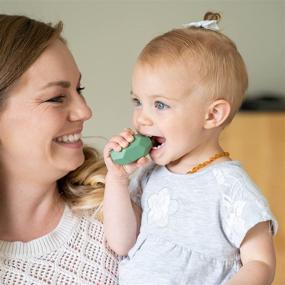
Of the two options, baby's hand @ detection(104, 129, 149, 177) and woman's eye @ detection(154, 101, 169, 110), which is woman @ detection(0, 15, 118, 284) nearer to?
baby's hand @ detection(104, 129, 149, 177)

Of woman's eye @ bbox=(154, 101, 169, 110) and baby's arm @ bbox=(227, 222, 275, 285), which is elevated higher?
woman's eye @ bbox=(154, 101, 169, 110)

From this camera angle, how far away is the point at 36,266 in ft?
4.53

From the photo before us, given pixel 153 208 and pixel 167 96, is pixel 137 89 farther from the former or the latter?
pixel 153 208

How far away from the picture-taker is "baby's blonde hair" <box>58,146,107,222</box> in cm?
154

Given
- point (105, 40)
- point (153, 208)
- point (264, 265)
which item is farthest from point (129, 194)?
point (105, 40)

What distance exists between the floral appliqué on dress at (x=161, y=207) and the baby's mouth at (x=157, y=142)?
0.10 meters

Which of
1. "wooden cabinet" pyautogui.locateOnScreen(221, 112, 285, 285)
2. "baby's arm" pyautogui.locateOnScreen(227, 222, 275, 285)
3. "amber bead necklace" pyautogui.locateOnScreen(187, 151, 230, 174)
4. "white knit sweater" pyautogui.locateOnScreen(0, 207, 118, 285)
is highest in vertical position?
"amber bead necklace" pyautogui.locateOnScreen(187, 151, 230, 174)

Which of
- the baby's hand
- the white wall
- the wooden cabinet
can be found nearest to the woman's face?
the baby's hand

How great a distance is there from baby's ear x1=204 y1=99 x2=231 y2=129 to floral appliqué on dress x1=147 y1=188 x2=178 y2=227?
19 cm

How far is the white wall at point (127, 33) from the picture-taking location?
322 cm

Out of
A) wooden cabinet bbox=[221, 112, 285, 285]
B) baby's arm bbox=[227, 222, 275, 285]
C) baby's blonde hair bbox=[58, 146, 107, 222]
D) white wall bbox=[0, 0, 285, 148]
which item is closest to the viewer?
baby's arm bbox=[227, 222, 275, 285]

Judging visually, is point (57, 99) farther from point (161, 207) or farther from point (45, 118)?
point (161, 207)

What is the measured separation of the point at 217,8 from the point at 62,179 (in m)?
1.96

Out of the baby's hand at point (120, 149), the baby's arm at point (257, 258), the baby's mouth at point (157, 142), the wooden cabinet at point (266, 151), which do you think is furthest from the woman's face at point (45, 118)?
the wooden cabinet at point (266, 151)
